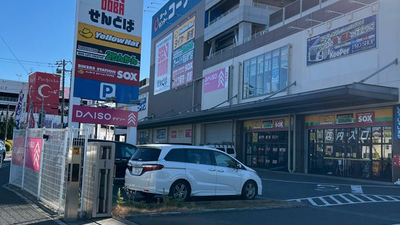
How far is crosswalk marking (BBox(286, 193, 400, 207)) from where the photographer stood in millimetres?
12483

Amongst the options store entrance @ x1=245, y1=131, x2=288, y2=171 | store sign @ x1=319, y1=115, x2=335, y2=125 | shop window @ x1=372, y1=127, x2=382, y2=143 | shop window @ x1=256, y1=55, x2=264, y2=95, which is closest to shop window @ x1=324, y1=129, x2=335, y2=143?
store sign @ x1=319, y1=115, x2=335, y2=125

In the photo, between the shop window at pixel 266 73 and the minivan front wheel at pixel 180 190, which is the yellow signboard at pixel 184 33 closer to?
the shop window at pixel 266 73

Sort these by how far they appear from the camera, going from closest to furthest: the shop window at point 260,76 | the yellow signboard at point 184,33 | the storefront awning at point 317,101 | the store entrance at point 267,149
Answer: the storefront awning at point 317,101
the store entrance at point 267,149
the shop window at point 260,76
the yellow signboard at point 184,33

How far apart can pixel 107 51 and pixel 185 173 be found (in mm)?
9753

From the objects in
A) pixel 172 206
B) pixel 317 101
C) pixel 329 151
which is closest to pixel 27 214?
pixel 172 206

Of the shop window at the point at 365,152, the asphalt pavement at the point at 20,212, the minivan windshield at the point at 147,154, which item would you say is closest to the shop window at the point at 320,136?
the shop window at the point at 365,152

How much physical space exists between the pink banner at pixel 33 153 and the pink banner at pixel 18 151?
0.72 meters

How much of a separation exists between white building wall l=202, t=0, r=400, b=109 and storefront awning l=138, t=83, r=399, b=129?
1171 mm

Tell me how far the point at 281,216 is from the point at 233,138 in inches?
992

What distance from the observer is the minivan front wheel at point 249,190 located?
12.2 metres

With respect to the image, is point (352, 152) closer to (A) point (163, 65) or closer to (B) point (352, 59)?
(B) point (352, 59)

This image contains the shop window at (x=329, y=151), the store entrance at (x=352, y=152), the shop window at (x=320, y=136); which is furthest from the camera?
the shop window at (x=320, y=136)

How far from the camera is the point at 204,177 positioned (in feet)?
37.4

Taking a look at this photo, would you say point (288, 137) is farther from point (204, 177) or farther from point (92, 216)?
point (92, 216)
